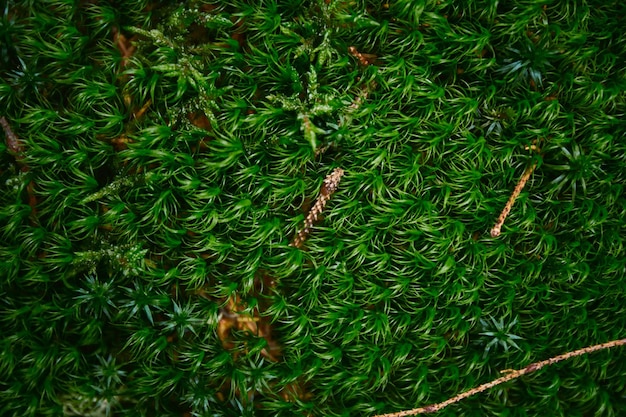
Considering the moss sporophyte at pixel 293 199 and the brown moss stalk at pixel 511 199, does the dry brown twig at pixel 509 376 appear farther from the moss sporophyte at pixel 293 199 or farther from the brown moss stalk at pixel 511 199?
the brown moss stalk at pixel 511 199

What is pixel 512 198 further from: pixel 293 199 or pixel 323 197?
pixel 293 199

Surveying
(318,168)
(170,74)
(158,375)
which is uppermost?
(170,74)

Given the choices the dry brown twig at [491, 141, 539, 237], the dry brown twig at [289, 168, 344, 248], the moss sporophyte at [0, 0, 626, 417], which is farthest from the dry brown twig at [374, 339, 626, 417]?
the dry brown twig at [289, 168, 344, 248]

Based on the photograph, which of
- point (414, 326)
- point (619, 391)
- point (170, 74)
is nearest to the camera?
point (170, 74)

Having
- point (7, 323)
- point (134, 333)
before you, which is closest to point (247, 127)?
point (134, 333)

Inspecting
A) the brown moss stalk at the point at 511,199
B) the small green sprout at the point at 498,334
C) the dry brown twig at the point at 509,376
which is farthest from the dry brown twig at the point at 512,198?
→ the dry brown twig at the point at 509,376

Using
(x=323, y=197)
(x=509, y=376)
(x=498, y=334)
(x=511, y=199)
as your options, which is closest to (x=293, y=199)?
(x=323, y=197)

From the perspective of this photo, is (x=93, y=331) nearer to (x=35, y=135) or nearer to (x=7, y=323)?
(x=7, y=323)
